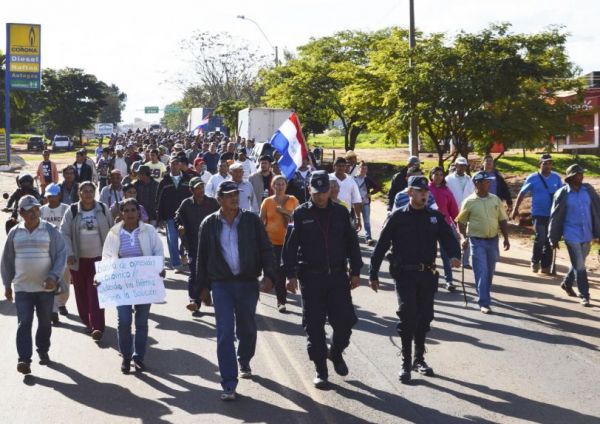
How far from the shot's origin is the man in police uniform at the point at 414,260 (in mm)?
7184

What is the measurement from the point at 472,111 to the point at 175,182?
12115 millimetres

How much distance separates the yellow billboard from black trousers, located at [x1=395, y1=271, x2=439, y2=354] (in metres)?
39.1

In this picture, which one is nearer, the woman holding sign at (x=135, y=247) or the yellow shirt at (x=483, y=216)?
the woman holding sign at (x=135, y=247)

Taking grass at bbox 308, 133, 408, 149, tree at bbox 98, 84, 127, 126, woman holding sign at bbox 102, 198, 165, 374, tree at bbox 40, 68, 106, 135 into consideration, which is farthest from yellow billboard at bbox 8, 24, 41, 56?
tree at bbox 98, 84, 127, 126

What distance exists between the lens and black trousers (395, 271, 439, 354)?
7184 millimetres

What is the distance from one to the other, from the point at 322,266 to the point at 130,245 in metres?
1.98

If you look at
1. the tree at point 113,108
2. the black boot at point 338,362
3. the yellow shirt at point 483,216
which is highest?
the tree at point 113,108

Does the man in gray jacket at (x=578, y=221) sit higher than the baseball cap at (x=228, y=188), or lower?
lower

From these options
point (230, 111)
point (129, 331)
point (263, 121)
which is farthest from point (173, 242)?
point (230, 111)

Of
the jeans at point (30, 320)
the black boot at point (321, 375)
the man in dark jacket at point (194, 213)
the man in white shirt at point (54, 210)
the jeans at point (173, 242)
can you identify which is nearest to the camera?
the black boot at point (321, 375)

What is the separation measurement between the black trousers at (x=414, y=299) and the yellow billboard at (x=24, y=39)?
39088 mm

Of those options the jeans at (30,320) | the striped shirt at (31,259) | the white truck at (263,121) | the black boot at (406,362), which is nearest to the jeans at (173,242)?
the jeans at (30,320)

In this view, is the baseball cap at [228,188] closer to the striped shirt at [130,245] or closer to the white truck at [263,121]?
the striped shirt at [130,245]

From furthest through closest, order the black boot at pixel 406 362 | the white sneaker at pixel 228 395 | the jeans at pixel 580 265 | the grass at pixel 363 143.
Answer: the grass at pixel 363 143, the jeans at pixel 580 265, the black boot at pixel 406 362, the white sneaker at pixel 228 395
